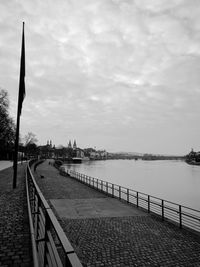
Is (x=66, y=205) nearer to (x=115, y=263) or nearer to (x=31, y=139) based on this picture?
(x=115, y=263)

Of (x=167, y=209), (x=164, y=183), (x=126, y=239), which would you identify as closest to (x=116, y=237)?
(x=126, y=239)

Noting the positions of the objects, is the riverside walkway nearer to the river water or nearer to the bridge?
the bridge

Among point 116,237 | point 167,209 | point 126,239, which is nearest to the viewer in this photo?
point 126,239

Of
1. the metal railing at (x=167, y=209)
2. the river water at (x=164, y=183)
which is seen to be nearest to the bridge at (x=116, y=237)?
the metal railing at (x=167, y=209)

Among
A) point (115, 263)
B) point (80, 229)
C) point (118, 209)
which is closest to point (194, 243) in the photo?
point (115, 263)

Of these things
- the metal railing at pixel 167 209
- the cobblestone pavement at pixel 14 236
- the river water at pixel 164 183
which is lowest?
the river water at pixel 164 183

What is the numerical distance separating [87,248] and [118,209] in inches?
255

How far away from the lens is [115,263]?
648 cm

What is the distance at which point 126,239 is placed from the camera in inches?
331

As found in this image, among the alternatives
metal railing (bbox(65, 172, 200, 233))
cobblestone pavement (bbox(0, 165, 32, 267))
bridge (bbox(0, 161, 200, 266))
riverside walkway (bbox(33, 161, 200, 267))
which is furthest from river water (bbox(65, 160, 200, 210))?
cobblestone pavement (bbox(0, 165, 32, 267))

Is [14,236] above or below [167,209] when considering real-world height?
above

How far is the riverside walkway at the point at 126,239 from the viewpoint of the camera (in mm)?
6758

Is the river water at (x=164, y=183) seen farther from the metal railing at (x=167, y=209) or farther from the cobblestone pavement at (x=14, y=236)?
the cobblestone pavement at (x=14, y=236)

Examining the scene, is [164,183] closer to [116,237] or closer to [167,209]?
[167,209]
